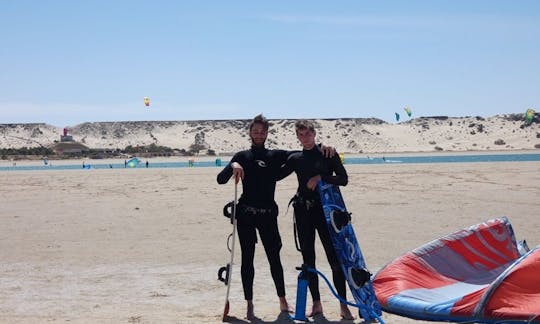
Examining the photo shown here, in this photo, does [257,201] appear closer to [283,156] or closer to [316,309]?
[283,156]

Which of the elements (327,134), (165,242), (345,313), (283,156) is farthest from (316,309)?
(327,134)

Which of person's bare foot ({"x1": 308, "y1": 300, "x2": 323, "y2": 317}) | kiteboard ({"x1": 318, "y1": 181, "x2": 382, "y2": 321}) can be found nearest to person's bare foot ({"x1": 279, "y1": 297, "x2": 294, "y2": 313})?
person's bare foot ({"x1": 308, "y1": 300, "x2": 323, "y2": 317})

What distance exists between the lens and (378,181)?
19.5 meters

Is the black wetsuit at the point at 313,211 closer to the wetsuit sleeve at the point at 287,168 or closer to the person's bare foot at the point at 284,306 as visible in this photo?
the wetsuit sleeve at the point at 287,168

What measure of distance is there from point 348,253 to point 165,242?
14.1 ft

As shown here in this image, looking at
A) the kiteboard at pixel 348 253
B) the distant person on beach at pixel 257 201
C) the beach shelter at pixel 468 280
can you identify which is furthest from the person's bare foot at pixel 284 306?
the beach shelter at pixel 468 280

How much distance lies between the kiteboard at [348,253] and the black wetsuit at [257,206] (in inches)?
16.2

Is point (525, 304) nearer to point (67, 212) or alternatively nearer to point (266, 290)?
point (266, 290)

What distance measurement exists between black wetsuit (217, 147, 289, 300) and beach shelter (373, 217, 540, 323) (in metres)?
1.01

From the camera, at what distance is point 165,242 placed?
29.9 feet

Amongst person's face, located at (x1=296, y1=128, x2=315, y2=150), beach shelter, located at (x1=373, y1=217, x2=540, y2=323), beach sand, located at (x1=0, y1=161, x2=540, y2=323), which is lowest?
beach sand, located at (x1=0, y1=161, x2=540, y2=323)

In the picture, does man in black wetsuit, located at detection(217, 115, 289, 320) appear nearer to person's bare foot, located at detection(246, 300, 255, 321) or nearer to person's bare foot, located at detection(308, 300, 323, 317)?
person's bare foot, located at detection(246, 300, 255, 321)

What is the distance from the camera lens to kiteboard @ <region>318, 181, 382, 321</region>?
5191 millimetres

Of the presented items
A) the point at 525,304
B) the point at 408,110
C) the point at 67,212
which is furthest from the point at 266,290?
the point at 408,110
